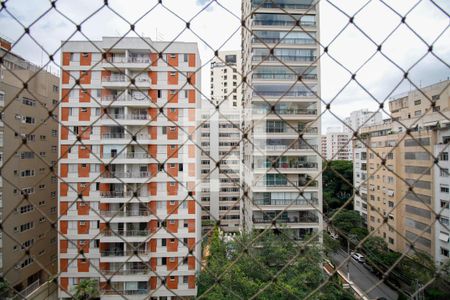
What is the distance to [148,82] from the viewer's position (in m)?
4.07

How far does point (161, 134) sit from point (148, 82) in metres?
0.84

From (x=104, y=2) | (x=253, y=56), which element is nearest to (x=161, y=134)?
(x=253, y=56)

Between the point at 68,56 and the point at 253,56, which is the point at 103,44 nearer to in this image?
the point at 68,56

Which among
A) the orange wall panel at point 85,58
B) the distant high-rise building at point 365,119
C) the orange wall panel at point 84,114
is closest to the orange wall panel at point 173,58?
the orange wall panel at point 85,58

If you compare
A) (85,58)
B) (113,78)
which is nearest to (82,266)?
(113,78)

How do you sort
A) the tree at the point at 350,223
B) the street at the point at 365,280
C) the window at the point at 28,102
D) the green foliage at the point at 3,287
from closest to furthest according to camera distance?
the green foliage at the point at 3,287 → the street at the point at 365,280 → the window at the point at 28,102 → the tree at the point at 350,223

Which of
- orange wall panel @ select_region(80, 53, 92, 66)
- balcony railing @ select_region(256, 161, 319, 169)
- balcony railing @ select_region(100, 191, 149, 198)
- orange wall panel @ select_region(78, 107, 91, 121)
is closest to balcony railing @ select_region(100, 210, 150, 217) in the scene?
balcony railing @ select_region(100, 191, 149, 198)

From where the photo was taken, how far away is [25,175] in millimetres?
4793

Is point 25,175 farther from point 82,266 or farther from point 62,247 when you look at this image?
point 82,266

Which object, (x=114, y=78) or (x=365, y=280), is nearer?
(x=114, y=78)

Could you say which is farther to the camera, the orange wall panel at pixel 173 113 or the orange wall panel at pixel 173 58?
the orange wall panel at pixel 173 58

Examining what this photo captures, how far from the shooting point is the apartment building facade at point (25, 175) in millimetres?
4227

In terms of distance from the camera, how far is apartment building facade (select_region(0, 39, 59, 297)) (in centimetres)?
423

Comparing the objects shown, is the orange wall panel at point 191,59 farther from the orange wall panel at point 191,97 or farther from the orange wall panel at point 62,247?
the orange wall panel at point 62,247
